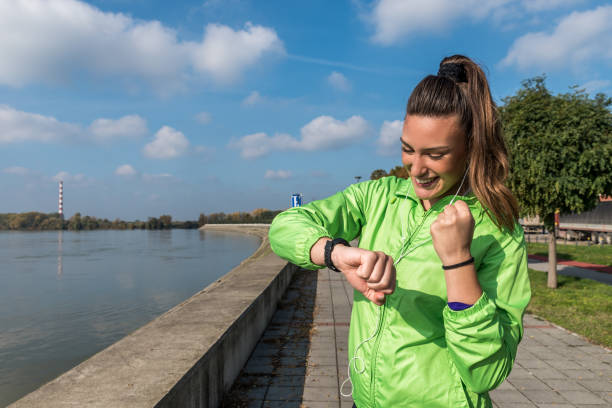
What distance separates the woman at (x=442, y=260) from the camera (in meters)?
1.05

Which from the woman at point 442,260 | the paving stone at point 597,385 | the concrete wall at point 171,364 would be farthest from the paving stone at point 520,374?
the woman at point 442,260

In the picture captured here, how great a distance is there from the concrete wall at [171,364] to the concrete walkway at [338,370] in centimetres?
34

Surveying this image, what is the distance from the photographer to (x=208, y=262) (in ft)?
91.0

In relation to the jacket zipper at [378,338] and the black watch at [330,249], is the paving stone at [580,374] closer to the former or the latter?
the jacket zipper at [378,338]

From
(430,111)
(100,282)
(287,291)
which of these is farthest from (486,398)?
(100,282)

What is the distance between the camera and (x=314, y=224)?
129cm

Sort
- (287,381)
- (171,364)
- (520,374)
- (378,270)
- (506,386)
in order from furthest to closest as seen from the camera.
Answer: (520,374)
(287,381)
(506,386)
(171,364)
(378,270)

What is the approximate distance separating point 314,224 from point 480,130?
1.87 ft

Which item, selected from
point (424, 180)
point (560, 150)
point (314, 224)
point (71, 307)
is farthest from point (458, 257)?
point (71, 307)

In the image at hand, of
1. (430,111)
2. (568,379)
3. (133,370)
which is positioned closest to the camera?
(430,111)

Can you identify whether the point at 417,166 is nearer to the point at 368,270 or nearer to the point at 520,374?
the point at 368,270

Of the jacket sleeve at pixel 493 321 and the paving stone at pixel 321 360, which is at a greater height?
the jacket sleeve at pixel 493 321

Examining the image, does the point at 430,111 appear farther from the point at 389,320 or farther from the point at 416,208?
the point at 389,320

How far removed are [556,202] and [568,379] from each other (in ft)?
21.7
